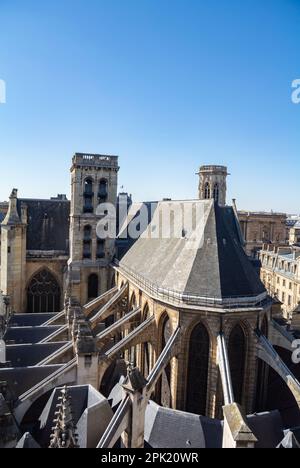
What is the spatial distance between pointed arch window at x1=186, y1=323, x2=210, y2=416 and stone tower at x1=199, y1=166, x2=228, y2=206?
142 ft

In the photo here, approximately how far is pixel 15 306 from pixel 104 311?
11.9 meters

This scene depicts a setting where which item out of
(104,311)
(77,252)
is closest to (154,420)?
(104,311)

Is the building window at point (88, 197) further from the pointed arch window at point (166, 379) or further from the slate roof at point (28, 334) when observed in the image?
the pointed arch window at point (166, 379)

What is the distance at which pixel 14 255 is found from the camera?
34188 mm

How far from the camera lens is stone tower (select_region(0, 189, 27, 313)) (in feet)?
111

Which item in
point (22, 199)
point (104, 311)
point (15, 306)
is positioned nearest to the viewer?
point (104, 311)

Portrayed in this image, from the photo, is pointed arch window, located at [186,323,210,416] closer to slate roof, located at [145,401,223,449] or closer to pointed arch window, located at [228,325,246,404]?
pointed arch window, located at [228,325,246,404]

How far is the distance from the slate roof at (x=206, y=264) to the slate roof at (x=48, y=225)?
14.8 m

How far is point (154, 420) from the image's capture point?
16031mm

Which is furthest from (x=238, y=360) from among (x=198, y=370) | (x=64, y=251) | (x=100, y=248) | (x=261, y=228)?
(x=261, y=228)

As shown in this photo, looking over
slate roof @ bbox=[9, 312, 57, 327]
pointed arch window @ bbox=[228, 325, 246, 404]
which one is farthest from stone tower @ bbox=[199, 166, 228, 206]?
pointed arch window @ bbox=[228, 325, 246, 404]

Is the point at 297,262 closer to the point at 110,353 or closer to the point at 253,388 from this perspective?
the point at 253,388

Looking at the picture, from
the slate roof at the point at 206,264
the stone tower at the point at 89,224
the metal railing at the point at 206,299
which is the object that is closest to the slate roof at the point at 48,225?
the stone tower at the point at 89,224
